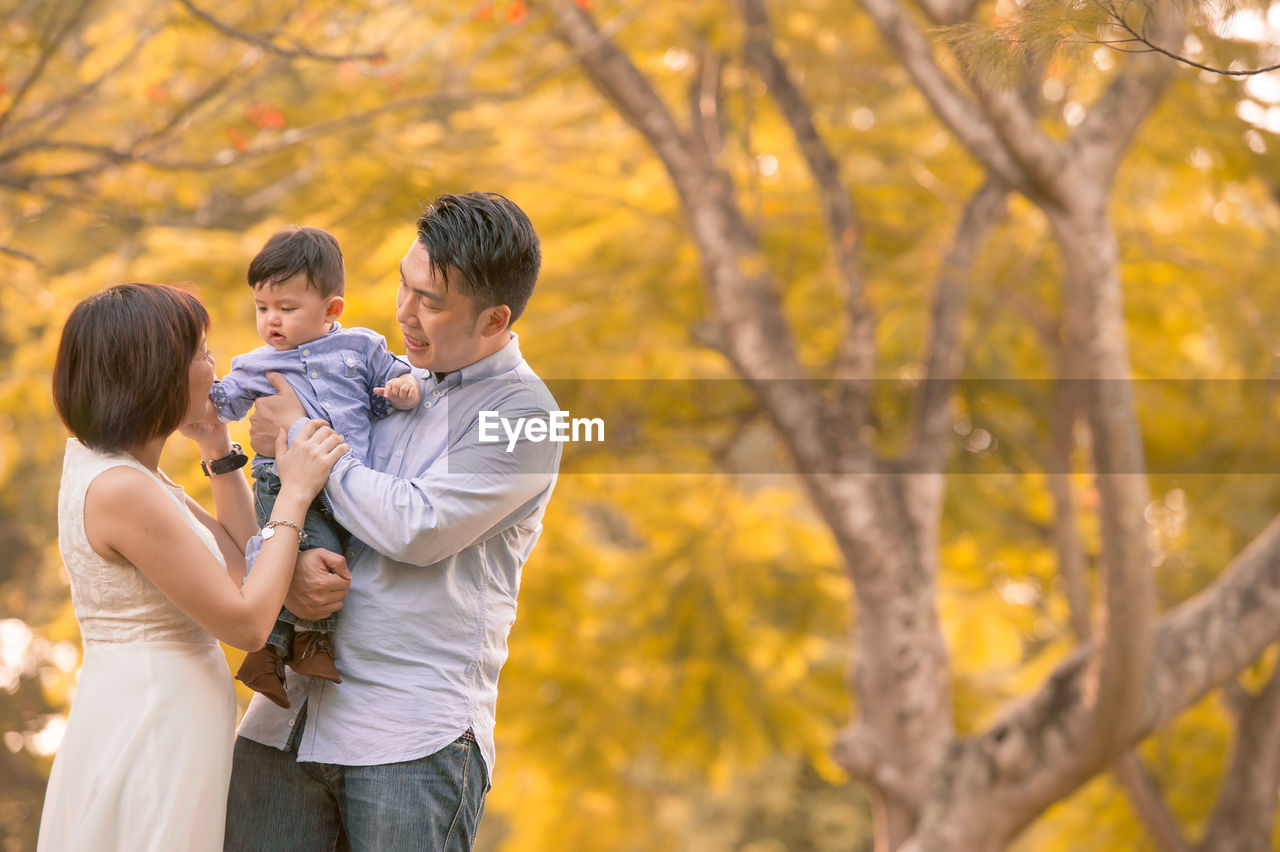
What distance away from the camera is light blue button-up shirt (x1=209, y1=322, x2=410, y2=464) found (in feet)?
6.28

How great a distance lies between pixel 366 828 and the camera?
1.74m

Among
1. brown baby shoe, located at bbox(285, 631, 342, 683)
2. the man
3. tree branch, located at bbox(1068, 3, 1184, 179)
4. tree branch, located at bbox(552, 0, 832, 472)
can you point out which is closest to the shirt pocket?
the man

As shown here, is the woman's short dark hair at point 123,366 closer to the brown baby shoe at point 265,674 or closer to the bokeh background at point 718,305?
A: the brown baby shoe at point 265,674

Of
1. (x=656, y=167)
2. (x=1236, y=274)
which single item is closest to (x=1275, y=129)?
(x=1236, y=274)

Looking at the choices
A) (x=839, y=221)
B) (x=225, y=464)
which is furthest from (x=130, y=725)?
(x=839, y=221)

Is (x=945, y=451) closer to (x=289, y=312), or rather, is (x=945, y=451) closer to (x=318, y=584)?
(x=289, y=312)

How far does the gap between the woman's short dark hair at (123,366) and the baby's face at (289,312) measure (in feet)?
0.44

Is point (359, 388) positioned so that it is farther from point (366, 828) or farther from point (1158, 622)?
point (1158, 622)

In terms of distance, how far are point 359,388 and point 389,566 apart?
34 centimetres

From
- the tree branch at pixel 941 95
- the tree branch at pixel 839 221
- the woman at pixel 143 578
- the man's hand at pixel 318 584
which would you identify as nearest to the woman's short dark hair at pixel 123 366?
the woman at pixel 143 578

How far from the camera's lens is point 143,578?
1.88m

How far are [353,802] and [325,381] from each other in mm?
679

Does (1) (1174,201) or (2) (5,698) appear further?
(2) (5,698)

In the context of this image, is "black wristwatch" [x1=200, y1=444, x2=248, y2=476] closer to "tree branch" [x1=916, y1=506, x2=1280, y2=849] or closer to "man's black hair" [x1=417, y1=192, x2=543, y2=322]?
"man's black hair" [x1=417, y1=192, x2=543, y2=322]
